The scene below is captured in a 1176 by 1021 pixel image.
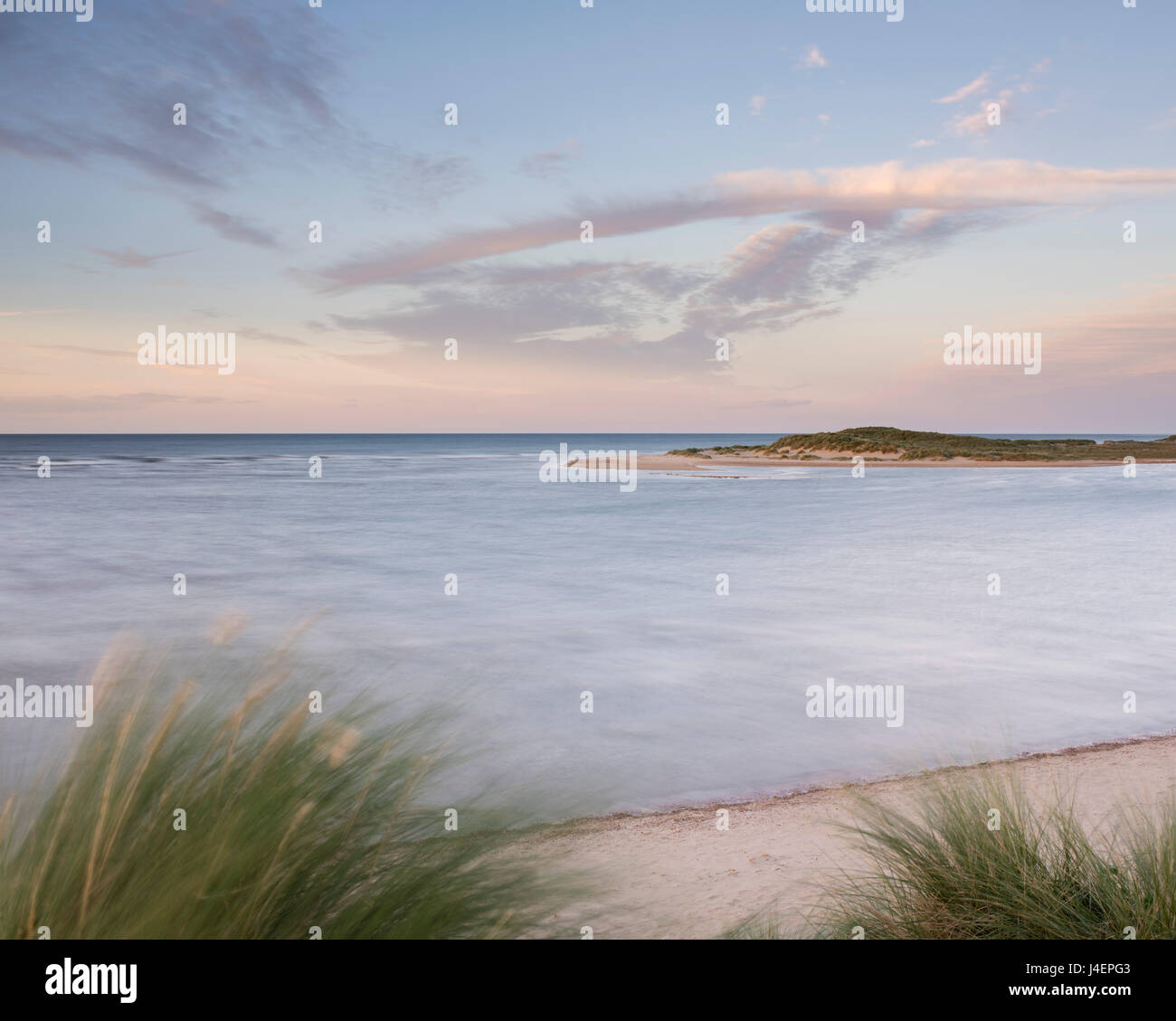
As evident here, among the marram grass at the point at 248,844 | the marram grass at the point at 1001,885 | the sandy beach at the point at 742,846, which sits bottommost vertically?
the sandy beach at the point at 742,846

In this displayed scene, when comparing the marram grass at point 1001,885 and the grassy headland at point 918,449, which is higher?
the grassy headland at point 918,449

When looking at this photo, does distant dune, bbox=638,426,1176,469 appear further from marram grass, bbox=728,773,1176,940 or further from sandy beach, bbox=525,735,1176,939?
marram grass, bbox=728,773,1176,940

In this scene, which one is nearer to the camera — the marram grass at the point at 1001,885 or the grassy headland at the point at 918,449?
the marram grass at the point at 1001,885

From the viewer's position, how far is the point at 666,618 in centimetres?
996

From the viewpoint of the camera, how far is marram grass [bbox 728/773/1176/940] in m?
2.51

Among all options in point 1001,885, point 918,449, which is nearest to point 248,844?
point 1001,885

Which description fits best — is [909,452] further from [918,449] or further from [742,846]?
[742,846]

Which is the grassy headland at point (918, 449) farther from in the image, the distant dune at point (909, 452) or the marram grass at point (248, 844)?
the marram grass at point (248, 844)

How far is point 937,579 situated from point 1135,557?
457 centimetres

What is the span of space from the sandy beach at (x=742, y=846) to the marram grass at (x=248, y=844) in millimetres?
383

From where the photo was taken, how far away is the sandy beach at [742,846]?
A: 3277 mm

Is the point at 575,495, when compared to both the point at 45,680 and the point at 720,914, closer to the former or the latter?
the point at 45,680

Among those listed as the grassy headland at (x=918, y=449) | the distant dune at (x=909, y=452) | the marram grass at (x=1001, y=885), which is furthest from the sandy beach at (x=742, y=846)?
the grassy headland at (x=918, y=449)
